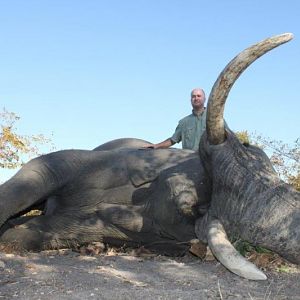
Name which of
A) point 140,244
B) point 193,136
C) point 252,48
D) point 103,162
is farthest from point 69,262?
point 193,136

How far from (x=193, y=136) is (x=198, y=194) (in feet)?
6.63

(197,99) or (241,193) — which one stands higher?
(197,99)

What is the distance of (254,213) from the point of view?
4668mm

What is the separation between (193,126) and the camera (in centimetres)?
755

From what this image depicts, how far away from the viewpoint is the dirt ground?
3762 millimetres

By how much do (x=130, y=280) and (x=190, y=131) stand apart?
11.7 feet

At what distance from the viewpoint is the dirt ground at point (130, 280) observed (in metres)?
3.76

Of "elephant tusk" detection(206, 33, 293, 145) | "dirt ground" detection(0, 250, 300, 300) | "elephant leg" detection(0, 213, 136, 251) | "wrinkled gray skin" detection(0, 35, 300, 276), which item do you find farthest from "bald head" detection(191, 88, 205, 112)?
"dirt ground" detection(0, 250, 300, 300)

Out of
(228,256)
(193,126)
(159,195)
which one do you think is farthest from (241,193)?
(193,126)

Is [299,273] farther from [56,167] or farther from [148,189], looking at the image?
[56,167]

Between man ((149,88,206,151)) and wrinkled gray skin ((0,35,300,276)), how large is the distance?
631mm

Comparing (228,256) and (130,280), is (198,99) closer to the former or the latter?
(228,256)

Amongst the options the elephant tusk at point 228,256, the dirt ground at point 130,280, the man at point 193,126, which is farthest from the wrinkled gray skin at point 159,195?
the man at point 193,126

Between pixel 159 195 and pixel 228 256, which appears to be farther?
pixel 159 195
